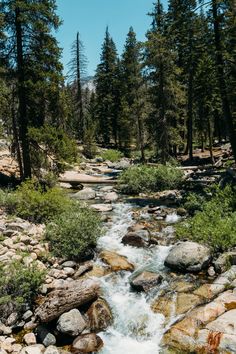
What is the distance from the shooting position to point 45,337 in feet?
24.3

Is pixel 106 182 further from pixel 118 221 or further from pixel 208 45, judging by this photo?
pixel 208 45

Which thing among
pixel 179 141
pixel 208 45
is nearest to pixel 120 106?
pixel 179 141

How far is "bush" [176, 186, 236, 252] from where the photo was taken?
10.2 meters

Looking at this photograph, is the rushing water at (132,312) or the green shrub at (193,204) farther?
the green shrub at (193,204)

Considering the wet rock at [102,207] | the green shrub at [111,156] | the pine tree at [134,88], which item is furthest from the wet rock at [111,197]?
the green shrub at [111,156]

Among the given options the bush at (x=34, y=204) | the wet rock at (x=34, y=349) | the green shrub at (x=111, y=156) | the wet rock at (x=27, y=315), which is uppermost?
the green shrub at (x=111, y=156)

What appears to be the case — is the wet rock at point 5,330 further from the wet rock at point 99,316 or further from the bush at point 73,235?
the bush at point 73,235

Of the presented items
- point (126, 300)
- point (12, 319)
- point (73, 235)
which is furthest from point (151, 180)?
point (12, 319)

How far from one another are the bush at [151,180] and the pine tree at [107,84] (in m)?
28.0

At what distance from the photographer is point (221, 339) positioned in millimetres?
6629

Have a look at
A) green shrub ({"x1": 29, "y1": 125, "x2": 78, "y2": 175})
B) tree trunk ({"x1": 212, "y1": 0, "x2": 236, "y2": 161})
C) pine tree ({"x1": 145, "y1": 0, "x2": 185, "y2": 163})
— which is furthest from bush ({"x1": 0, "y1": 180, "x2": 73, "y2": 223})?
pine tree ({"x1": 145, "y1": 0, "x2": 185, "y2": 163})

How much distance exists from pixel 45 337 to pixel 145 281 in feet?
9.44

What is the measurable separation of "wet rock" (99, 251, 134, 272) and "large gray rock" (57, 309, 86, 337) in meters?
2.41

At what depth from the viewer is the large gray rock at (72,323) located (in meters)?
7.51
